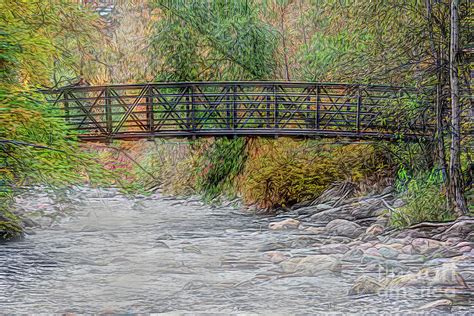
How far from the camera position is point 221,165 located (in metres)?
20.8

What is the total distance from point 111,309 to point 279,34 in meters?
11.1

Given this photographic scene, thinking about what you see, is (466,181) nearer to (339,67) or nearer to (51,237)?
(339,67)

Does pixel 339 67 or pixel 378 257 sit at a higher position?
pixel 339 67

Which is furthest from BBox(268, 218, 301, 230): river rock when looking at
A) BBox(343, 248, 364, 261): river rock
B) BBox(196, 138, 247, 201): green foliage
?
BBox(343, 248, 364, 261): river rock

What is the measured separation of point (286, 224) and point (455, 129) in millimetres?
4606

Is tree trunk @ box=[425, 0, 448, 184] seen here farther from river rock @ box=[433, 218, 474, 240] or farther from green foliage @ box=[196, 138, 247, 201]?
green foliage @ box=[196, 138, 247, 201]

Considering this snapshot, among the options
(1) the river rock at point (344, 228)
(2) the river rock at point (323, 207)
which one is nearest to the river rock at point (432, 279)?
(1) the river rock at point (344, 228)

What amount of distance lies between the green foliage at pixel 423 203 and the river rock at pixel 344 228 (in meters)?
0.73

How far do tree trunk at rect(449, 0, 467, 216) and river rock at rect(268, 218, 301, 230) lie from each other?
3870 millimetres

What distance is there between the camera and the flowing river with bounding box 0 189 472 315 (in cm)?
1086

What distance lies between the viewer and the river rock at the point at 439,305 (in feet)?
33.3

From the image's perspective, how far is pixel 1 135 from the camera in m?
11.5

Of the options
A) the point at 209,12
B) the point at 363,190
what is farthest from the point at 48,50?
the point at 363,190

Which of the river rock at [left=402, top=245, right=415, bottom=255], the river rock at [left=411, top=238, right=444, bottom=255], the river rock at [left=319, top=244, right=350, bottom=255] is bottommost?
the river rock at [left=319, top=244, right=350, bottom=255]
